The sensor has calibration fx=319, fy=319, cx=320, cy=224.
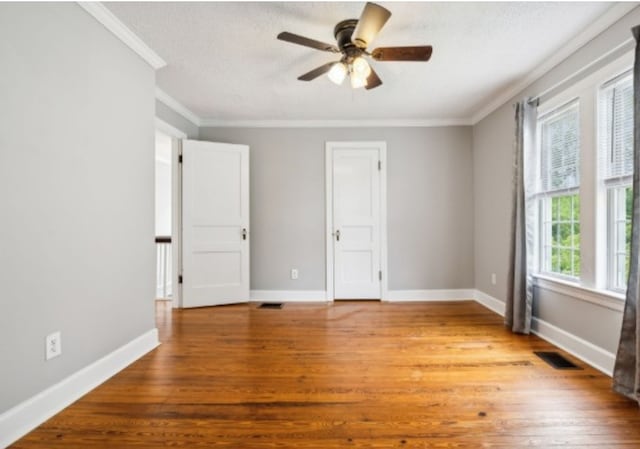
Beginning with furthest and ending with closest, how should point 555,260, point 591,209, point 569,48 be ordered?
point 555,260
point 569,48
point 591,209

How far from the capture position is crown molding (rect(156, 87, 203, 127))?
A: 3422 mm

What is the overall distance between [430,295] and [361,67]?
323 centimetres

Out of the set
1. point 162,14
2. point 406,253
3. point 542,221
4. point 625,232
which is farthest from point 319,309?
point 162,14

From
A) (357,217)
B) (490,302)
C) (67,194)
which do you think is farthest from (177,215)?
(490,302)

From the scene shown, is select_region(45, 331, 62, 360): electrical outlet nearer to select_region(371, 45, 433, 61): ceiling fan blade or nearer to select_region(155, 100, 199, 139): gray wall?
select_region(155, 100, 199, 139): gray wall

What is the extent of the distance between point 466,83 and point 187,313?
3972mm

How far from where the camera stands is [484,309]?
12.8 feet

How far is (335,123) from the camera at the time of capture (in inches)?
171

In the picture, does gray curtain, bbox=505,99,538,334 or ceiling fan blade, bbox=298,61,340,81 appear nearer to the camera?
ceiling fan blade, bbox=298,61,340,81

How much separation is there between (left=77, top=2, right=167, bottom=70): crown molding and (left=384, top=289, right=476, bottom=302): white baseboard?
3.69m

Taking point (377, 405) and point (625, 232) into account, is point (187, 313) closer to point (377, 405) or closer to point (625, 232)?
point (377, 405)

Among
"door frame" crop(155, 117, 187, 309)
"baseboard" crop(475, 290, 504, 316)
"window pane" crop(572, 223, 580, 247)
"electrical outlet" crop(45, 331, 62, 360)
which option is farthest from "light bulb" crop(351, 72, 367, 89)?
"baseboard" crop(475, 290, 504, 316)

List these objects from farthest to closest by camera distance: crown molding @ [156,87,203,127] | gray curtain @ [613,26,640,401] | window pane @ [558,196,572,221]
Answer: crown molding @ [156,87,203,127] < window pane @ [558,196,572,221] < gray curtain @ [613,26,640,401]

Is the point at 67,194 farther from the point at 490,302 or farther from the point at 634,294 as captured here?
the point at 490,302
